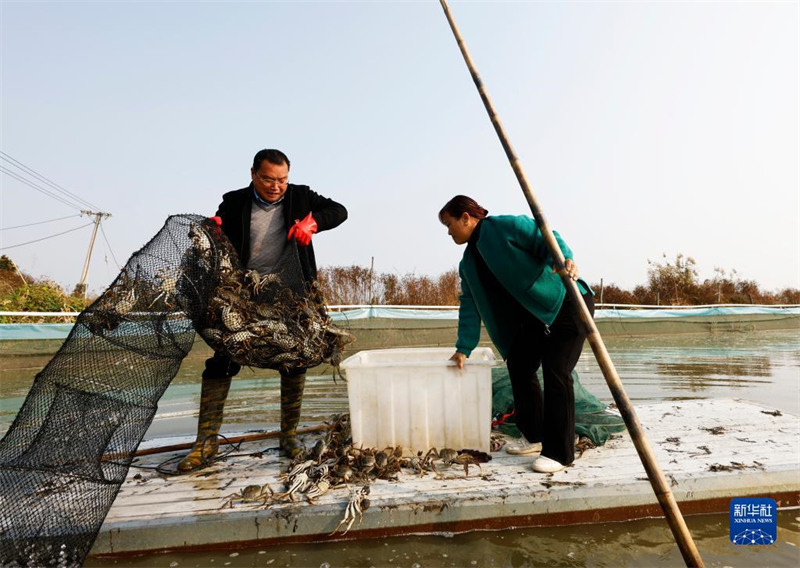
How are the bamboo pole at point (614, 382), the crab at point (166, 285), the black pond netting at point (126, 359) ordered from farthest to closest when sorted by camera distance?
the crab at point (166, 285)
the black pond netting at point (126, 359)
the bamboo pole at point (614, 382)

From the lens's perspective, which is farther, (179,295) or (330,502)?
(179,295)

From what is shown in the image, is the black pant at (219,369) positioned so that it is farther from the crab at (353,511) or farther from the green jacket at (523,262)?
the green jacket at (523,262)

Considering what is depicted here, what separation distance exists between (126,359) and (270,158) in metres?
1.32

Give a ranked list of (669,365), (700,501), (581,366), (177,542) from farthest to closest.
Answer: (581,366)
(669,365)
(700,501)
(177,542)

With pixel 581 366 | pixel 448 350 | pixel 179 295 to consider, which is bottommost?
pixel 581 366

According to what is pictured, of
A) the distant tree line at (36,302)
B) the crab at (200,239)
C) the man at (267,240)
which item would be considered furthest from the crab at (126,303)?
the distant tree line at (36,302)

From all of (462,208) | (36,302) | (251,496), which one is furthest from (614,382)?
(36,302)

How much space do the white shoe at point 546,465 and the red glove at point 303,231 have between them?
71.1 inches

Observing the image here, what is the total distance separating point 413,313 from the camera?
1262cm

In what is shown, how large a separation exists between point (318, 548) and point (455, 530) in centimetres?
64

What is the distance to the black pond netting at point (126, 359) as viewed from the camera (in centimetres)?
203

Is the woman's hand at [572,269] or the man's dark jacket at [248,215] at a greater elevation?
the man's dark jacket at [248,215]

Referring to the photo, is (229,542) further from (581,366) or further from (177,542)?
(581,366)

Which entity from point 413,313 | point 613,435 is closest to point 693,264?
point 413,313
